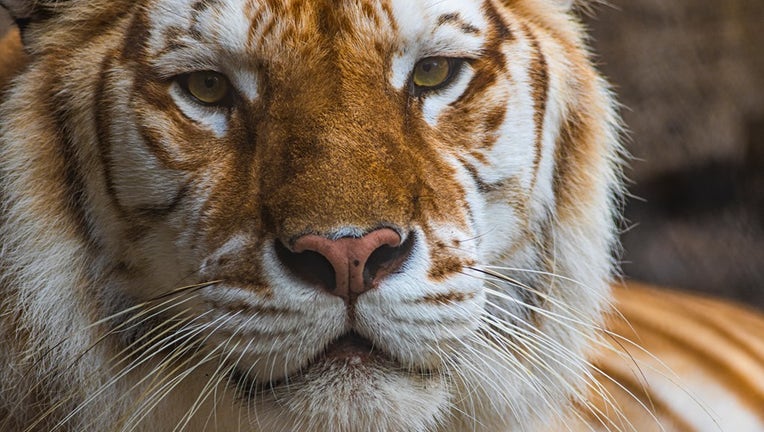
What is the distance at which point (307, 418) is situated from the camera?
0.88 metres

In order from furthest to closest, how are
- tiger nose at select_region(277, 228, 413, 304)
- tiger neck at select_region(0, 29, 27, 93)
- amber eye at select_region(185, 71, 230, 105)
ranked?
tiger neck at select_region(0, 29, 27, 93) < amber eye at select_region(185, 71, 230, 105) < tiger nose at select_region(277, 228, 413, 304)

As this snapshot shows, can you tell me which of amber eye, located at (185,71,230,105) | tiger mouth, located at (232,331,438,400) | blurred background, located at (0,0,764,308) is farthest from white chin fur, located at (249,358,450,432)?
blurred background, located at (0,0,764,308)

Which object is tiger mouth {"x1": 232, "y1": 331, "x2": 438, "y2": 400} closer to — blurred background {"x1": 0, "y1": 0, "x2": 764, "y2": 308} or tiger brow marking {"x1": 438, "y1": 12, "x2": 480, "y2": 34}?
tiger brow marking {"x1": 438, "y1": 12, "x2": 480, "y2": 34}

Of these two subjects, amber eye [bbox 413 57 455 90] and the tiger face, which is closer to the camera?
the tiger face

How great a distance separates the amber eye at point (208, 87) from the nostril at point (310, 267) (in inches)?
7.1

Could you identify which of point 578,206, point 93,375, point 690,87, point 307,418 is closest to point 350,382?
point 307,418

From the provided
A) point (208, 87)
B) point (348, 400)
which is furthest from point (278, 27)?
point (348, 400)

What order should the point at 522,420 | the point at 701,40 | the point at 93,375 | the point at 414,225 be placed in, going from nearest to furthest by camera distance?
the point at 414,225 → the point at 93,375 → the point at 522,420 → the point at 701,40

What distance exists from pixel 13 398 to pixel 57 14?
1.32ft

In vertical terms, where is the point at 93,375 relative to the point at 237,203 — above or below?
below

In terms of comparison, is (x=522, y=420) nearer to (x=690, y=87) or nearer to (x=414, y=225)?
(x=414, y=225)

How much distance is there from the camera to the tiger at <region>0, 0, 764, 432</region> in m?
0.85

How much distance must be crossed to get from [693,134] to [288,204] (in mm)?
1556

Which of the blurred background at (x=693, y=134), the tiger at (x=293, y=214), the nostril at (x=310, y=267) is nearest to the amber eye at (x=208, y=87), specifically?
the tiger at (x=293, y=214)
